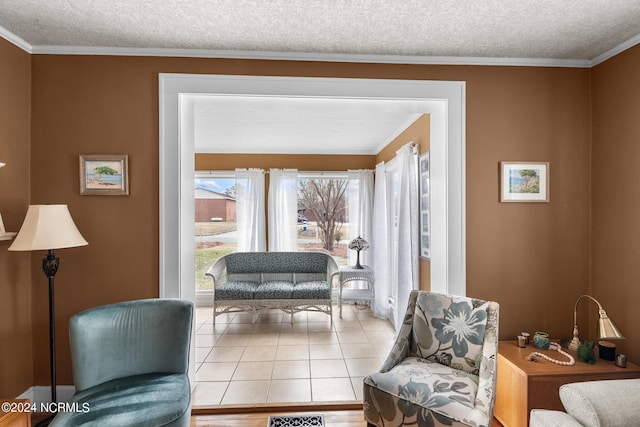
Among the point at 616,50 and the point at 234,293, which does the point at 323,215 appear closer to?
the point at 234,293

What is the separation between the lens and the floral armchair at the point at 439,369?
1736mm

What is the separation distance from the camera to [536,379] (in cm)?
199

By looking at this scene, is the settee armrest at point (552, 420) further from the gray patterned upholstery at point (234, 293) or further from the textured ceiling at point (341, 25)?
the gray patterned upholstery at point (234, 293)

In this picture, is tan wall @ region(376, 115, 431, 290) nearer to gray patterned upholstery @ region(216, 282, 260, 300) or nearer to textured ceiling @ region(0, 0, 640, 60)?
textured ceiling @ region(0, 0, 640, 60)

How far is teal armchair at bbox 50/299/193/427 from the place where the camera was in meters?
1.61

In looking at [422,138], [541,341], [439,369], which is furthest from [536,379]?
[422,138]

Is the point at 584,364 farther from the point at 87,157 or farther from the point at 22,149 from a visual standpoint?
the point at 22,149

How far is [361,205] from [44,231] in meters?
4.17

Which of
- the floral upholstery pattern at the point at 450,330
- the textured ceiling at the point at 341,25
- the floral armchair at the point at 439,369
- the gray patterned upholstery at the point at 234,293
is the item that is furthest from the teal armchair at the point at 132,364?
the gray patterned upholstery at the point at 234,293

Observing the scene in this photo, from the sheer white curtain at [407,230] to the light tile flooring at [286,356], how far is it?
557 millimetres

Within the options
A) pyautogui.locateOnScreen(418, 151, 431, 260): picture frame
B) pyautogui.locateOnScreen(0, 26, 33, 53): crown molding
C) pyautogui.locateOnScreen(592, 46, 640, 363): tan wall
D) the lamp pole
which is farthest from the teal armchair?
pyautogui.locateOnScreen(592, 46, 640, 363): tan wall

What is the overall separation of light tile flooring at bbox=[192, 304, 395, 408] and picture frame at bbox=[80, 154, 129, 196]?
5.41ft

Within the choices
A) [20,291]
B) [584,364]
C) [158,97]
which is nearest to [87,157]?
[158,97]

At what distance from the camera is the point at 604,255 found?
2465 mm
